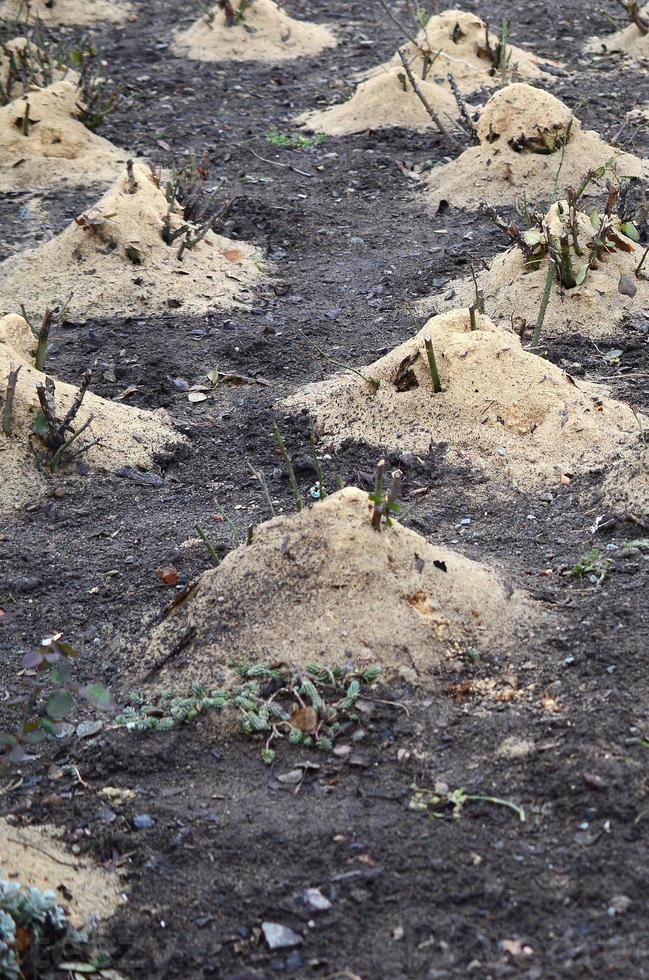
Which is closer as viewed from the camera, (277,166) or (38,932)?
(38,932)

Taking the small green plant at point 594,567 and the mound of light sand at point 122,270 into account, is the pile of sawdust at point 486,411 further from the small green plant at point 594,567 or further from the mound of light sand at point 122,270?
the mound of light sand at point 122,270

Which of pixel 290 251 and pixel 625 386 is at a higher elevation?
pixel 625 386

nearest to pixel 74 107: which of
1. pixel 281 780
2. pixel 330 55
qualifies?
pixel 330 55

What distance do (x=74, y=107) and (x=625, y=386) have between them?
157 inches

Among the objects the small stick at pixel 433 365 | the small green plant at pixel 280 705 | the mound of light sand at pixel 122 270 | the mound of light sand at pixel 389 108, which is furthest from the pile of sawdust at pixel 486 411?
the mound of light sand at pixel 389 108

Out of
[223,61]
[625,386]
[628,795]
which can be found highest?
[628,795]

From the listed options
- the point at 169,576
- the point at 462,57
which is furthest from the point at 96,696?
the point at 462,57

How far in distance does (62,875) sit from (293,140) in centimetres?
551

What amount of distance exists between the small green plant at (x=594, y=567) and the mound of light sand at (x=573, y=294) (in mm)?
1587

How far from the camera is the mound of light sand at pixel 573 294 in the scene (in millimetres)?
4703

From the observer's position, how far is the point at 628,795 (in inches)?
91.2

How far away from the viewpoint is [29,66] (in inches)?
281

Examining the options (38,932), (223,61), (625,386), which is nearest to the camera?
(38,932)

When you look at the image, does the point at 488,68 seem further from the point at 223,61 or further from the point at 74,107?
the point at 74,107
